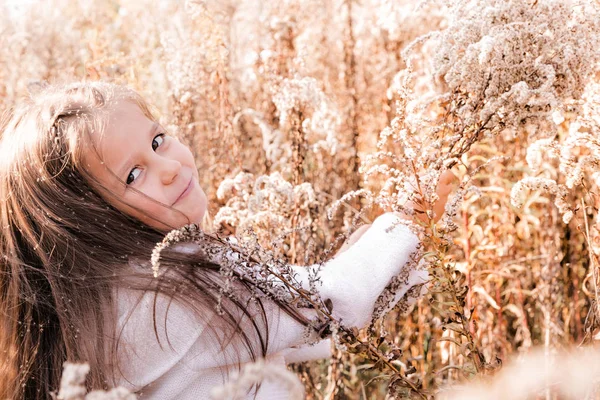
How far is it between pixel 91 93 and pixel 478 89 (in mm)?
764

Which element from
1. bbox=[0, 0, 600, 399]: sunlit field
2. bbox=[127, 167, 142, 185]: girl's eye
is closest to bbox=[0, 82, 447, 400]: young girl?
bbox=[127, 167, 142, 185]: girl's eye

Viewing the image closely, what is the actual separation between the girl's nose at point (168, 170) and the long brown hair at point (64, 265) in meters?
0.10

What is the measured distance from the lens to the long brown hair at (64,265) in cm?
125

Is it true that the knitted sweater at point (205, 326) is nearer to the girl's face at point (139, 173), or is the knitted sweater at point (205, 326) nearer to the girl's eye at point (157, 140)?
the girl's face at point (139, 173)

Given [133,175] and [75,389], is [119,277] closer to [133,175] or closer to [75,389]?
[133,175]

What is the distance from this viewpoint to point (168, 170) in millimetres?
1272

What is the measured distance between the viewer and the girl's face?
1.25 metres

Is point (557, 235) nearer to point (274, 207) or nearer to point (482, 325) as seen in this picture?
point (482, 325)

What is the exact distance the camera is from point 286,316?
124 centimetres

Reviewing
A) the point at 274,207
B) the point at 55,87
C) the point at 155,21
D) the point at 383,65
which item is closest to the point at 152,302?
the point at 274,207

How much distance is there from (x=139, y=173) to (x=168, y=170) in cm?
6

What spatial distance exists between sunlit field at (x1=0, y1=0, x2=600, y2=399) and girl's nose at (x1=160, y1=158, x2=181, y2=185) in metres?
0.18

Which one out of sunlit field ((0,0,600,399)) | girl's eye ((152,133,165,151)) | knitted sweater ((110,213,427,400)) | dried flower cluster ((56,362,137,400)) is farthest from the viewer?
girl's eye ((152,133,165,151))

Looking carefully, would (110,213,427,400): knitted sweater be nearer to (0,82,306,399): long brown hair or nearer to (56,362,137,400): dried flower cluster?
(0,82,306,399): long brown hair
